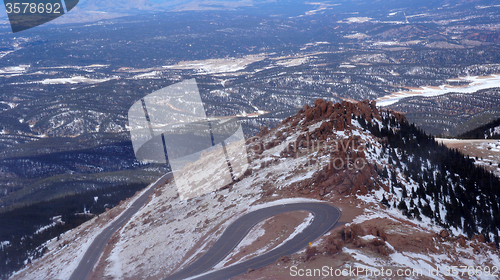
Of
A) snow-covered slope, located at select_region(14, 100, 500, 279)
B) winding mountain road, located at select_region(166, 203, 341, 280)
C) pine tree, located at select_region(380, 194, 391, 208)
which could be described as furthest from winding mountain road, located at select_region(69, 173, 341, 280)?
pine tree, located at select_region(380, 194, 391, 208)

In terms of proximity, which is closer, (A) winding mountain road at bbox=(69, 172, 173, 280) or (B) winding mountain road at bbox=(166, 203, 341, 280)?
(B) winding mountain road at bbox=(166, 203, 341, 280)

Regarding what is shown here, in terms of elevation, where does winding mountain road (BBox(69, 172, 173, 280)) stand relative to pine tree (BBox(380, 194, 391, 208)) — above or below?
below

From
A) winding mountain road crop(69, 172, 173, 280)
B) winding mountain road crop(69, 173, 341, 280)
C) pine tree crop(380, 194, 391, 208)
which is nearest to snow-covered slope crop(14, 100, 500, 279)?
pine tree crop(380, 194, 391, 208)

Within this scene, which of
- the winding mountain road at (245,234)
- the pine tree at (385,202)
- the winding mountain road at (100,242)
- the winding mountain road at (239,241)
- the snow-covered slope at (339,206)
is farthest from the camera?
the winding mountain road at (100,242)

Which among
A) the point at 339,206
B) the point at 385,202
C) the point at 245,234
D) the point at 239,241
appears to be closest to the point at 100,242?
the point at 245,234

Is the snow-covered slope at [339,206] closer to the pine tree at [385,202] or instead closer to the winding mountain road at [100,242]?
the pine tree at [385,202]

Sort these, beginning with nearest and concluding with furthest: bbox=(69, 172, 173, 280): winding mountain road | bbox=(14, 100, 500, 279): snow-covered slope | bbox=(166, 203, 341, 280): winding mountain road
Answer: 1. bbox=(14, 100, 500, 279): snow-covered slope
2. bbox=(166, 203, 341, 280): winding mountain road
3. bbox=(69, 172, 173, 280): winding mountain road

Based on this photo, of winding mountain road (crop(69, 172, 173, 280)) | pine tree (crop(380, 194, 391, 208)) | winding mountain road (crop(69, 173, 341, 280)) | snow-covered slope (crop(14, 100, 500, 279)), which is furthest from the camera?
winding mountain road (crop(69, 172, 173, 280))

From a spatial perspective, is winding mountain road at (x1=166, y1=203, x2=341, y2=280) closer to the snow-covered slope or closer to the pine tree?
the snow-covered slope

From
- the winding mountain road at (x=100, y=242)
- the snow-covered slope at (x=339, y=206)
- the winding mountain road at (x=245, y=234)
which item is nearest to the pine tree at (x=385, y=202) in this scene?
the snow-covered slope at (x=339, y=206)
